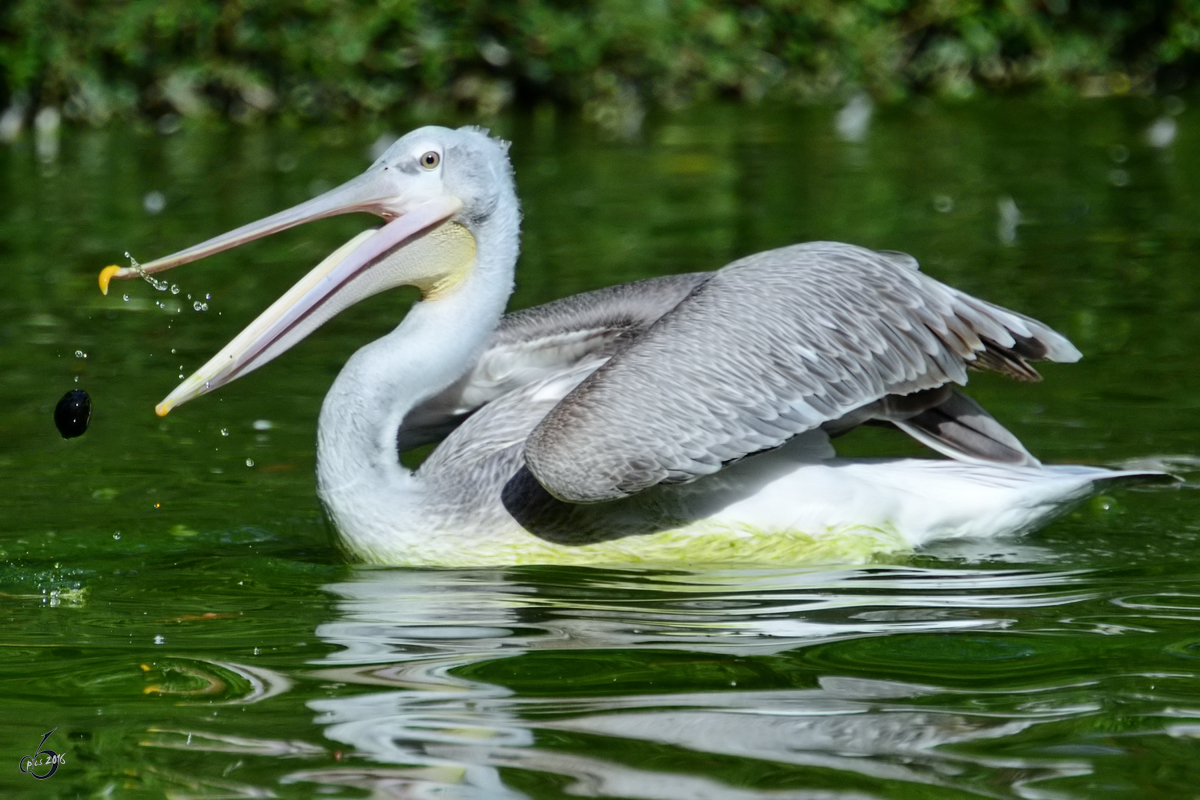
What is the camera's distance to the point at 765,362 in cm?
412

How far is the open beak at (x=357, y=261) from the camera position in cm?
411

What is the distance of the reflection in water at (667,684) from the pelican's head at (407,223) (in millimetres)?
645

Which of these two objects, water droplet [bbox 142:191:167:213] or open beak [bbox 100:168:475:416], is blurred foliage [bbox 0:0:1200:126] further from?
open beak [bbox 100:168:475:416]

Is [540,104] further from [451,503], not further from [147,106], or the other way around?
[451,503]

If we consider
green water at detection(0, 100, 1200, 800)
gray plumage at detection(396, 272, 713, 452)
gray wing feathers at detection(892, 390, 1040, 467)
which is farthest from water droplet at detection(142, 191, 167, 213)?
gray wing feathers at detection(892, 390, 1040, 467)

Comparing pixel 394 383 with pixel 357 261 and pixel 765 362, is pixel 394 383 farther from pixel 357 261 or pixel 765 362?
pixel 765 362

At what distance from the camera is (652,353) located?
4.05 m

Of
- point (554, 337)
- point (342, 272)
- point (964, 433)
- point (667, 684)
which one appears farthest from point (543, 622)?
point (964, 433)

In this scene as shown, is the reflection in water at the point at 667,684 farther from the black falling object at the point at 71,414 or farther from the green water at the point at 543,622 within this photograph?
the black falling object at the point at 71,414

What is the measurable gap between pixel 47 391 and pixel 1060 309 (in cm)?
367

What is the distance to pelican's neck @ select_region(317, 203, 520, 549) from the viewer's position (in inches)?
162

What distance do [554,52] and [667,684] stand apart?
11.3 metres

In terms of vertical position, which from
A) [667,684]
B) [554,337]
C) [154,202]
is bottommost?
[667,684]

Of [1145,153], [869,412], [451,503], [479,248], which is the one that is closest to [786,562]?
[869,412]
